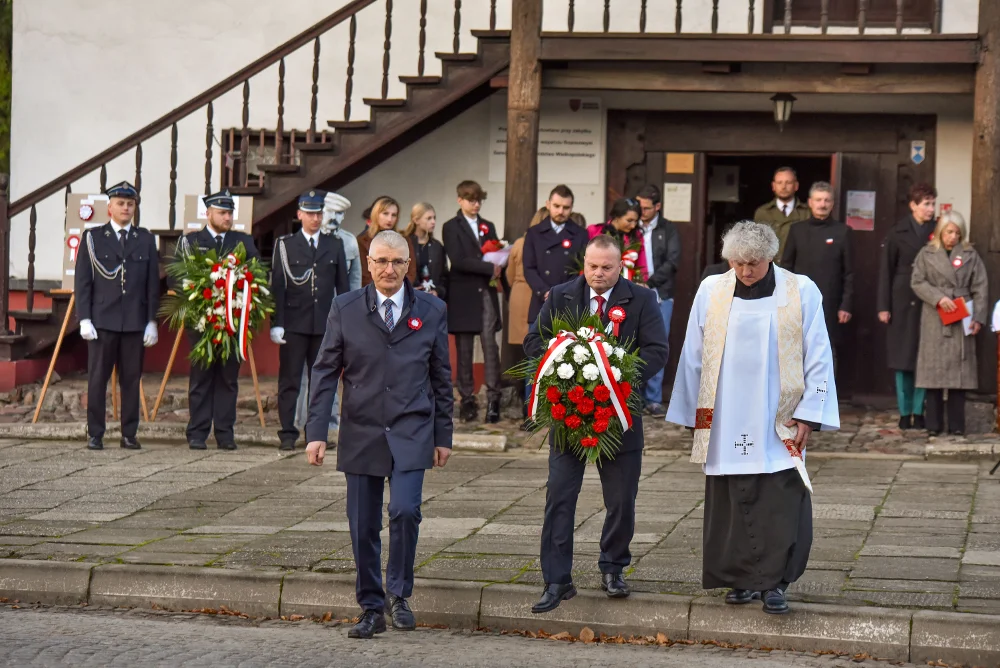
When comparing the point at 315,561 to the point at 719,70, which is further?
the point at 719,70

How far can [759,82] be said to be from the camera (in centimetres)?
1360

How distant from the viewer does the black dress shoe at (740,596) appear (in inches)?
273

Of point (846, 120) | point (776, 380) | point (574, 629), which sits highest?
point (846, 120)

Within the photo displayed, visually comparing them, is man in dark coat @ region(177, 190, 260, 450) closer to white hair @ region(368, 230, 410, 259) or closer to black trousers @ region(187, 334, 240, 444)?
black trousers @ region(187, 334, 240, 444)

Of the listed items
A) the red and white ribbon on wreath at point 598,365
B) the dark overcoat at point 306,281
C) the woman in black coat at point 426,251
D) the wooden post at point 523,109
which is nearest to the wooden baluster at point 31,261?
the dark overcoat at point 306,281

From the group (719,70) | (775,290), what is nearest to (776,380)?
(775,290)

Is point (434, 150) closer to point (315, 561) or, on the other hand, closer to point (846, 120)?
point (846, 120)

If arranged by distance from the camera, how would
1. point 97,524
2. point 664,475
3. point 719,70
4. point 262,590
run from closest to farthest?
1. point 262,590
2. point 97,524
3. point 664,475
4. point 719,70

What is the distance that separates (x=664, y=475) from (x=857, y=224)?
16.5ft

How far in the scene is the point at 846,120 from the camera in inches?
581

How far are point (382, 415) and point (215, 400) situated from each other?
5351 mm

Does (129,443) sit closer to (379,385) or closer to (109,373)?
(109,373)

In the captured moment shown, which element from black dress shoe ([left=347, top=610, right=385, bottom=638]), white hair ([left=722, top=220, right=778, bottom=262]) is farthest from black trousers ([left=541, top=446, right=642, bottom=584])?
white hair ([left=722, top=220, right=778, bottom=262])

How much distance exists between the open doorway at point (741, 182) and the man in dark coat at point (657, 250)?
2143 mm
